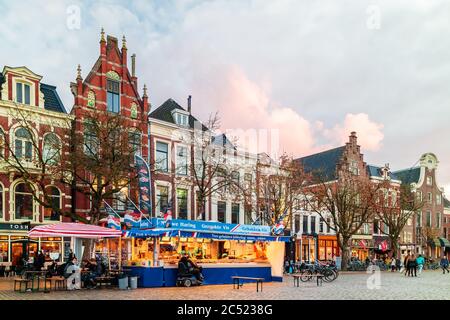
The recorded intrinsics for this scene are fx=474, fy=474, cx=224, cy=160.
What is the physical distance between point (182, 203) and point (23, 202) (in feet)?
46.1

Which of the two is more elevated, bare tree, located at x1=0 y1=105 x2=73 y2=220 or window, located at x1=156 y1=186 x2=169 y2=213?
bare tree, located at x1=0 y1=105 x2=73 y2=220

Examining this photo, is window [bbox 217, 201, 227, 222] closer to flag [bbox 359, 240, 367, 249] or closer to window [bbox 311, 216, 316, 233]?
window [bbox 311, 216, 316, 233]

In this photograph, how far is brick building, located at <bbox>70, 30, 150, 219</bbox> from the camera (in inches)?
1401

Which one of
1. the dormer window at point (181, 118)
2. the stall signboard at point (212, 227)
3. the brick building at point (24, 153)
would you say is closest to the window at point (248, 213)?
the dormer window at point (181, 118)

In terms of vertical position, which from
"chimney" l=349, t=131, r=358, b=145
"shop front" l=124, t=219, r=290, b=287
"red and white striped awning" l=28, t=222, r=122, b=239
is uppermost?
"chimney" l=349, t=131, r=358, b=145

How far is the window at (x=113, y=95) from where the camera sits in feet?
125

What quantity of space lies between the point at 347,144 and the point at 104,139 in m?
38.4

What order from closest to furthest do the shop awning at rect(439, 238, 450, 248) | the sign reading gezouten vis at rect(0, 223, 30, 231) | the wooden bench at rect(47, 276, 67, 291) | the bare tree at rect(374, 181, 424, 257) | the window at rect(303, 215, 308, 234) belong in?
the wooden bench at rect(47, 276, 67, 291) < the sign reading gezouten vis at rect(0, 223, 30, 231) < the bare tree at rect(374, 181, 424, 257) < the window at rect(303, 215, 308, 234) < the shop awning at rect(439, 238, 450, 248)

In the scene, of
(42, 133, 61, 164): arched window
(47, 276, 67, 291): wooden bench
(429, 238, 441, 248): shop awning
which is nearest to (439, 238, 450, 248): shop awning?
(429, 238, 441, 248): shop awning

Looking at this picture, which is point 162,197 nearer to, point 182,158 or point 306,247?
point 182,158

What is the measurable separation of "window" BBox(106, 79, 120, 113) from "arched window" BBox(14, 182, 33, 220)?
30.5ft

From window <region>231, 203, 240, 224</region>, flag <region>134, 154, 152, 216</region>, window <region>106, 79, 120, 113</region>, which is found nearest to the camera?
flag <region>134, 154, 152, 216</region>

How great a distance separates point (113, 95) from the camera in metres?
38.3
